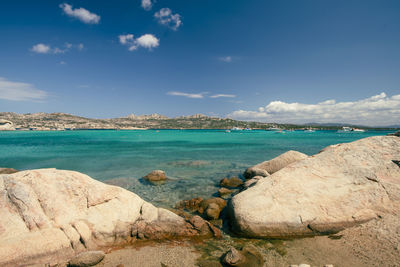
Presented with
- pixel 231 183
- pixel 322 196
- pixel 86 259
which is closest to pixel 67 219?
pixel 86 259

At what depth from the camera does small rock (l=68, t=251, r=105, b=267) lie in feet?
18.4

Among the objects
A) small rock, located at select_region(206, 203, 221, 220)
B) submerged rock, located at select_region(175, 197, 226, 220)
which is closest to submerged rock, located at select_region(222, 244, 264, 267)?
small rock, located at select_region(206, 203, 221, 220)

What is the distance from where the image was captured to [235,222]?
7684 millimetres

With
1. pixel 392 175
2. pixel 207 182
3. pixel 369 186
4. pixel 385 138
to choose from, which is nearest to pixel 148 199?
pixel 207 182

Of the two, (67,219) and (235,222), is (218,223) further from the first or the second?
(67,219)

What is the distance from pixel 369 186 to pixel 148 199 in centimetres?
1130

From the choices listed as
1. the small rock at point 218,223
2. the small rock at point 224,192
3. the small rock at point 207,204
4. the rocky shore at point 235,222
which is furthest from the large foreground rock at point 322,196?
the small rock at point 224,192

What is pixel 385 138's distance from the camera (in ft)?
33.6

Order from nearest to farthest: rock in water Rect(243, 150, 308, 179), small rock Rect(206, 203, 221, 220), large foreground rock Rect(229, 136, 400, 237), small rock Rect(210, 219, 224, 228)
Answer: large foreground rock Rect(229, 136, 400, 237), small rock Rect(210, 219, 224, 228), small rock Rect(206, 203, 221, 220), rock in water Rect(243, 150, 308, 179)

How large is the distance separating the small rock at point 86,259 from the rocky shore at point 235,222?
1.1 inches

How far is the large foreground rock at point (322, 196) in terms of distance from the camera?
7.25m

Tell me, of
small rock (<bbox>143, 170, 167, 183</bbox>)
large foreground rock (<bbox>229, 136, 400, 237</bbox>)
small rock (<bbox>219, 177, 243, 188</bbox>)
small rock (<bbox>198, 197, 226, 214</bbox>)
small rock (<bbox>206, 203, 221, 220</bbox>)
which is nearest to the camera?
large foreground rock (<bbox>229, 136, 400, 237</bbox>)

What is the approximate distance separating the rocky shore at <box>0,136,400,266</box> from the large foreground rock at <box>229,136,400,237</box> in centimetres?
4

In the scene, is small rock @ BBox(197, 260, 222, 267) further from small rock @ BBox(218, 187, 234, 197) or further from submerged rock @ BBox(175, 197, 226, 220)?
small rock @ BBox(218, 187, 234, 197)
